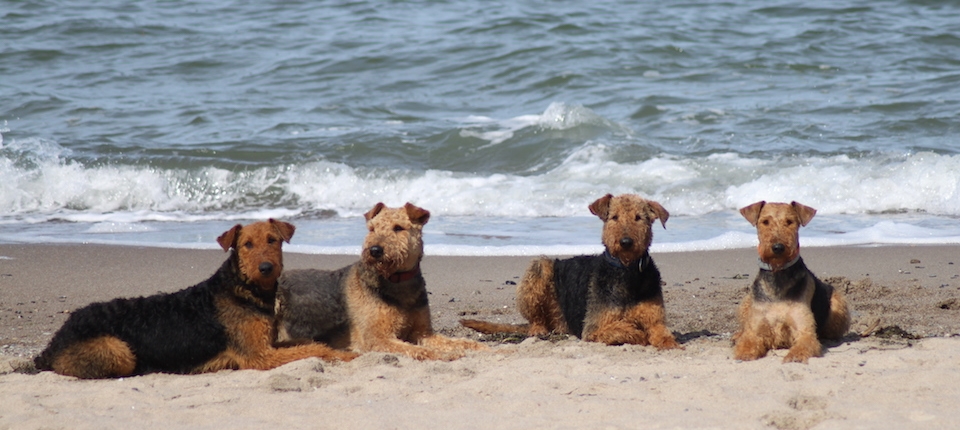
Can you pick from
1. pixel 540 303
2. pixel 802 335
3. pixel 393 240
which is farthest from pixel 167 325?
pixel 802 335

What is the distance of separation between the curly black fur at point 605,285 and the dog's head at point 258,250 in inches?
74.7

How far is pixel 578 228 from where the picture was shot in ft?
30.8

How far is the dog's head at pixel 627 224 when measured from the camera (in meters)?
5.14

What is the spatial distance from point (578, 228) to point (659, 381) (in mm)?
4932

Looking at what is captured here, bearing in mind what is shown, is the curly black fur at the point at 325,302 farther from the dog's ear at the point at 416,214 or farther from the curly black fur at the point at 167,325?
the curly black fur at the point at 167,325

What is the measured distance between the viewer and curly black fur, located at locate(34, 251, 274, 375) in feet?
15.4

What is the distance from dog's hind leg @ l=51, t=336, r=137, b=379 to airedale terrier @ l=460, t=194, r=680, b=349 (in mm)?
2107

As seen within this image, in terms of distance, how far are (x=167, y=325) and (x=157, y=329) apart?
53mm

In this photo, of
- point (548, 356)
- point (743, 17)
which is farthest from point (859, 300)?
point (743, 17)

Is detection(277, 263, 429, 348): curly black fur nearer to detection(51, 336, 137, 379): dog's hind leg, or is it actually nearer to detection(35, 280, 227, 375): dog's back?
detection(35, 280, 227, 375): dog's back

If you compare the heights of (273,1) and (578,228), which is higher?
(273,1)

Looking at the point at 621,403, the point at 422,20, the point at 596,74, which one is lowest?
the point at 621,403

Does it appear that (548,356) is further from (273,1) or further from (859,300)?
(273,1)

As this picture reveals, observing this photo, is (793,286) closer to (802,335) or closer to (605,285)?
→ (802,335)
